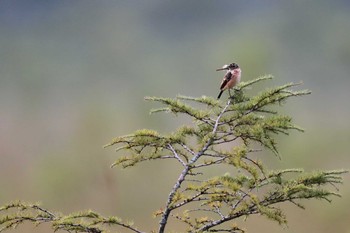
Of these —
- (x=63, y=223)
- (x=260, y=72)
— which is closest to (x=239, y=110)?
(x=63, y=223)

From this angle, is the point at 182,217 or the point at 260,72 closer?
the point at 182,217

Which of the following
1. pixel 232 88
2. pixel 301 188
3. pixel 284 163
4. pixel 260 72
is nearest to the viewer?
pixel 301 188

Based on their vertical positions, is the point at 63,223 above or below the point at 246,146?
below

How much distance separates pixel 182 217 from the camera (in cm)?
350

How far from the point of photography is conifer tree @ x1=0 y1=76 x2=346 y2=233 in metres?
3.14

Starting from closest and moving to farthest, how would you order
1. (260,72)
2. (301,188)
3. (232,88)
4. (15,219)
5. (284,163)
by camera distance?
1. (301,188)
2. (15,219)
3. (232,88)
4. (284,163)
5. (260,72)

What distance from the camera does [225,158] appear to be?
10.7ft

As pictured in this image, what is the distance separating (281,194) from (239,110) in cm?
53

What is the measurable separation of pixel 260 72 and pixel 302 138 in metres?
1.12

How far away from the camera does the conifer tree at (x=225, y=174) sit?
10.3 ft

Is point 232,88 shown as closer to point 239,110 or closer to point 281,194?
point 239,110

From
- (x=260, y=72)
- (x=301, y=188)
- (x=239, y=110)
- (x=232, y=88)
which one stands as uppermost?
(x=260, y=72)

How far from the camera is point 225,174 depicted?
3.29 metres

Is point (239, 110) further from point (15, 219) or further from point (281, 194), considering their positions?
point (15, 219)
